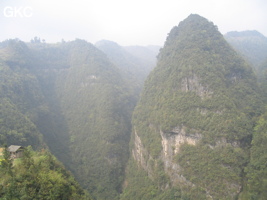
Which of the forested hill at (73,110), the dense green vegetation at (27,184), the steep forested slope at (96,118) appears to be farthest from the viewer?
the steep forested slope at (96,118)

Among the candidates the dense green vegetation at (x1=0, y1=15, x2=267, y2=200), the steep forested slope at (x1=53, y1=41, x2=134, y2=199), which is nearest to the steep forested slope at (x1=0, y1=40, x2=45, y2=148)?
the dense green vegetation at (x1=0, y1=15, x2=267, y2=200)

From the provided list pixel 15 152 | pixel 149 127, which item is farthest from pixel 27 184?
pixel 149 127

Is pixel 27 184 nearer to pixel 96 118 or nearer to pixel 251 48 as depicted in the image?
pixel 96 118

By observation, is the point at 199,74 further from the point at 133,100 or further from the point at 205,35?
the point at 133,100

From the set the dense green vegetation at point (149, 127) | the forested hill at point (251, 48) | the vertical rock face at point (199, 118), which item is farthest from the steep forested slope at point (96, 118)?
the forested hill at point (251, 48)

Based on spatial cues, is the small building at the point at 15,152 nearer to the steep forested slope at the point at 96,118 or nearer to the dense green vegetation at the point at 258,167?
the steep forested slope at the point at 96,118

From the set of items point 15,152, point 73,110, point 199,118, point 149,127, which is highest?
point 199,118
